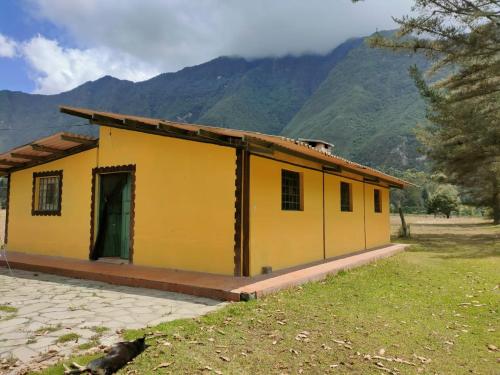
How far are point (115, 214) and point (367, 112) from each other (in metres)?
76.8

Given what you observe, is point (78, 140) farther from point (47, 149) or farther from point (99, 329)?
point (99, 329)

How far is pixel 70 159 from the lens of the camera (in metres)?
10.5

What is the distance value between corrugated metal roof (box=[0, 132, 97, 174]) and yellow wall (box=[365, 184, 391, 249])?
8.97 metres

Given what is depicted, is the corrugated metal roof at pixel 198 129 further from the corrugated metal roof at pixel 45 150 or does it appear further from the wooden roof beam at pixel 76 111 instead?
the corrugated metal roof at pixel 45 150

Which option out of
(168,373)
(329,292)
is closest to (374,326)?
(329,292)

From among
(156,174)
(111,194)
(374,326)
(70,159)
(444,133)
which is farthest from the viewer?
(444,133)

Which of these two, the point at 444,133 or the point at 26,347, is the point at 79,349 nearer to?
the point at 26,347

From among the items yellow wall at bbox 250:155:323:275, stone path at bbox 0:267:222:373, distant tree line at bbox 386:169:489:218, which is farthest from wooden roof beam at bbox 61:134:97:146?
distant tree line at bbox 386:169:489:218

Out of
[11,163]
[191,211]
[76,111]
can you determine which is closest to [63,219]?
[11,163]

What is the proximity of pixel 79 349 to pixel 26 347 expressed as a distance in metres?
0.57

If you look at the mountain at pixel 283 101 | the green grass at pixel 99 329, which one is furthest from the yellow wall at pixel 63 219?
the mountain at pixel 283 101

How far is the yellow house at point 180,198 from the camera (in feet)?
23.8

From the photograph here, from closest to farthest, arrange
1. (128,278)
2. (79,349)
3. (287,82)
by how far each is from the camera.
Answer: (79,349) → (128,278) → (287,82)

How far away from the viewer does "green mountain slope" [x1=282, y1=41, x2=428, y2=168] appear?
68.6 m
